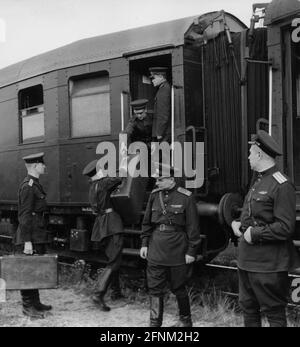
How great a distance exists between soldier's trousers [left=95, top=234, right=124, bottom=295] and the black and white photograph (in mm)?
18

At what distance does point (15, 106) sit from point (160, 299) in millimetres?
5008

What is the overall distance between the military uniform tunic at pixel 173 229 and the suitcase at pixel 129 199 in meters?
1.01

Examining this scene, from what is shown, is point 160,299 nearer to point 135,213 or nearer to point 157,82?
point 135,213

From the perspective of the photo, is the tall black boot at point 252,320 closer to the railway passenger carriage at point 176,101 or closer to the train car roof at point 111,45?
the railway passenger carriage at point 176,101

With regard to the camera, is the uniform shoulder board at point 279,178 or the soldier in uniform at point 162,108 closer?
the uniform shoulder board at point 279,178

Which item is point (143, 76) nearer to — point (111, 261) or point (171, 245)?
point (111, 261)

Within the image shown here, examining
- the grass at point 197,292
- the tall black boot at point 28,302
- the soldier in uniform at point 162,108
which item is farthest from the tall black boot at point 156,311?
the soldier in uniform at point 162,108

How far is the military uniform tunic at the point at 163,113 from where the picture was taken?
6.29 meters

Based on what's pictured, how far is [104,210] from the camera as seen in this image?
633 cm

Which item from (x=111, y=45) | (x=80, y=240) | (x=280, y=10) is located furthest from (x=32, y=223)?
(x=280, y=10)

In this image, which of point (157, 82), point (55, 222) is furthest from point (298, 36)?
point (55, 222)

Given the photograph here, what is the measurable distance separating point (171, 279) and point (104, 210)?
1.56 metres

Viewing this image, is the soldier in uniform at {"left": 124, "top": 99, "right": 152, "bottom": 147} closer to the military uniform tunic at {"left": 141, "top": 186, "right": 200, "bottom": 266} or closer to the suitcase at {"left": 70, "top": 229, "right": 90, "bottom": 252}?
the military uniform tunic at {"left": 141, "top": 186, "right": 200, "bottom": 266}

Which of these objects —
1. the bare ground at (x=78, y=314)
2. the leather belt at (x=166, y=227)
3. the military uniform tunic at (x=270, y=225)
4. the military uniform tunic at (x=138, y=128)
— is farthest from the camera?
the military uniform tunic at (x=138, y=128)
